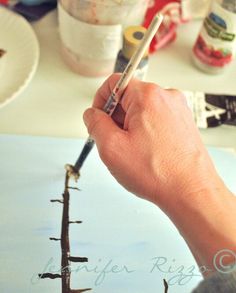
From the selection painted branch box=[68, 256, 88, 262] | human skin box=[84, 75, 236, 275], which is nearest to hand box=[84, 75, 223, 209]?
human skin box=[84, 75, 236, 275]

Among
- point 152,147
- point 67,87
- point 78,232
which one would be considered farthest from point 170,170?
point 67,87

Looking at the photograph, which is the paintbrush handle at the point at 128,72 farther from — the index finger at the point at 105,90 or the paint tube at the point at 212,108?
the paint tube at the point at 212,108

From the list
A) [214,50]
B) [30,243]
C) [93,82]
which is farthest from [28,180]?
[214,50]

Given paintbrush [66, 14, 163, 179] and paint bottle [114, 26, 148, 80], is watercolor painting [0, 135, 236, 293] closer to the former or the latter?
paintbrush [66, 14, 163, 179]

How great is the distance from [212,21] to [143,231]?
12.4 inches

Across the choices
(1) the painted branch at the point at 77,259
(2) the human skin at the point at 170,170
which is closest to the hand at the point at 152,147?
(2) the human skin at the point at 170,170

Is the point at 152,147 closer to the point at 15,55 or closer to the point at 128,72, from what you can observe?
the point at 128,72

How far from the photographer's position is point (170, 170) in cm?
38

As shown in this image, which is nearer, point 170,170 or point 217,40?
point 170,170

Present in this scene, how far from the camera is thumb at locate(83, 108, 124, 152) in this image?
1.25ft

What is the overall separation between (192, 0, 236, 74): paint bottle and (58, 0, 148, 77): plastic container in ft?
0.33

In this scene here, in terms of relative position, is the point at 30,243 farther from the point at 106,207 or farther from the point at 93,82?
the point at 93,82

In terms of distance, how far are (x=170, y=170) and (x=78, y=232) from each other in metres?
0.14

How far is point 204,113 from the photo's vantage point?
553mm
